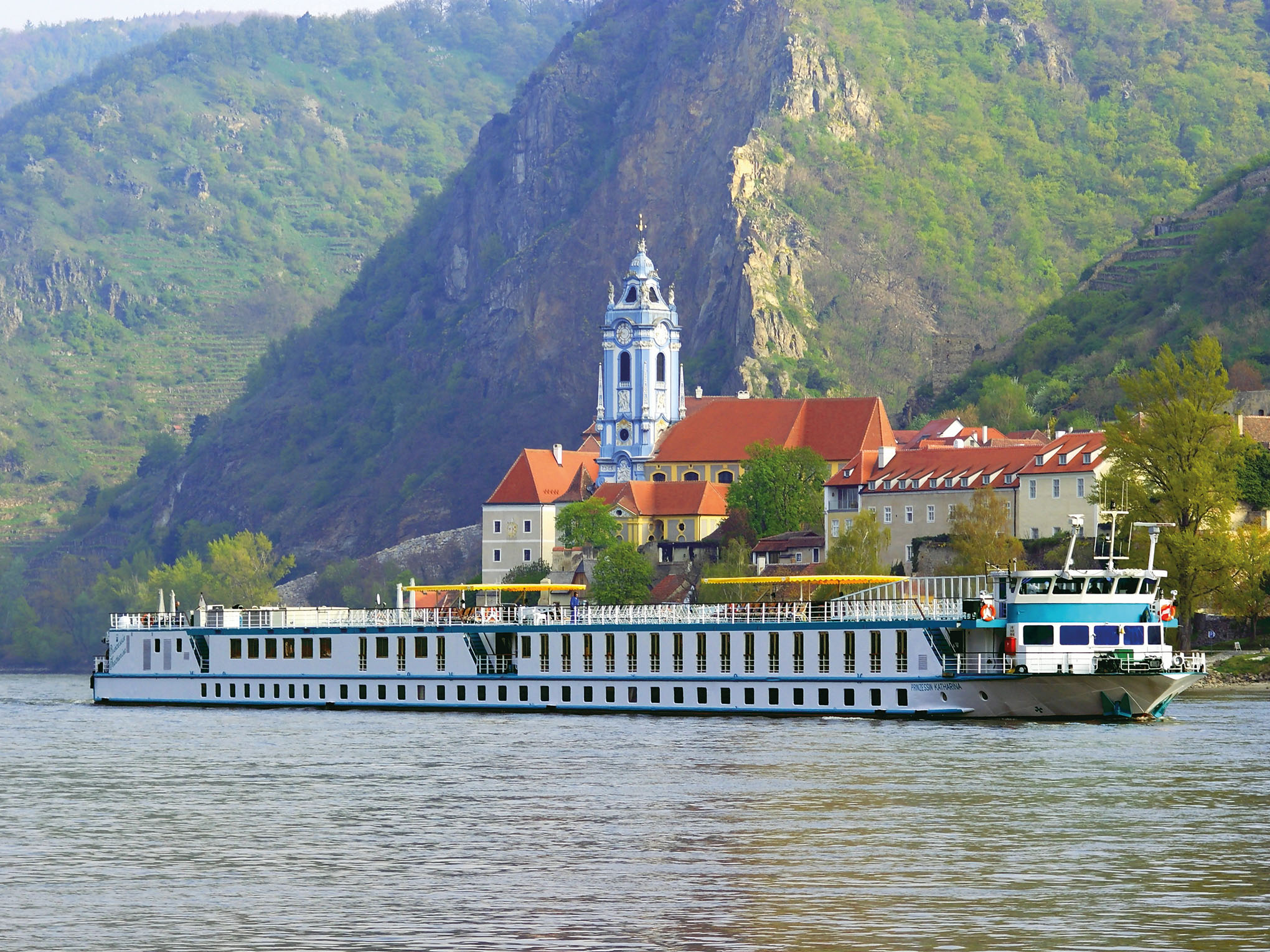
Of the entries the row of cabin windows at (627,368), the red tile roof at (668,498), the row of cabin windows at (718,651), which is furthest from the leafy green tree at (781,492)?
the row of cabin windows at (718,651)

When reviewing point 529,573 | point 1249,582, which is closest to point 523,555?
point 529,573

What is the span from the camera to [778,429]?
174375 mm

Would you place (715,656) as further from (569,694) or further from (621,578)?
(621,578)

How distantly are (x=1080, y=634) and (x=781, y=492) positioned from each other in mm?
82267

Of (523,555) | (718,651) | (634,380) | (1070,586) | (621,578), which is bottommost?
(718,651)

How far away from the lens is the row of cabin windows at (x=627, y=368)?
582 ft

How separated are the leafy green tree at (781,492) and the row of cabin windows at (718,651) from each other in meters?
67.5

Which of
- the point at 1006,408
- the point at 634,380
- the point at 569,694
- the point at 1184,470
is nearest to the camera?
the point at 569,694

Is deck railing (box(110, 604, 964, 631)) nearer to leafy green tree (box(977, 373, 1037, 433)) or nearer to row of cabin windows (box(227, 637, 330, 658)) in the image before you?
row of cabin windows (box(227, 637, 330, 658))

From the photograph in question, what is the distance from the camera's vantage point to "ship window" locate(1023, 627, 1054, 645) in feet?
238

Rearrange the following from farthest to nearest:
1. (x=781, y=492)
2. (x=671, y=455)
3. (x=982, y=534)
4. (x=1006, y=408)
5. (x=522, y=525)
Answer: (x=1006, y=408)
(x=671, y=455)
(x=522, y=525)
(x=781, y=492)
(x=982, y=534)

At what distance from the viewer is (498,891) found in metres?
40.2

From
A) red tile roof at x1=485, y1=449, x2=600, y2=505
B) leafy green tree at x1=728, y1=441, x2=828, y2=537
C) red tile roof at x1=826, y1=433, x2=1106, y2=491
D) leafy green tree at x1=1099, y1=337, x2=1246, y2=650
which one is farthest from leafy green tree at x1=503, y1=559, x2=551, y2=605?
leafy green tree at x1=1099, y1=337, x2=1246, y2=650

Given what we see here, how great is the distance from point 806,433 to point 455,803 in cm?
12028
